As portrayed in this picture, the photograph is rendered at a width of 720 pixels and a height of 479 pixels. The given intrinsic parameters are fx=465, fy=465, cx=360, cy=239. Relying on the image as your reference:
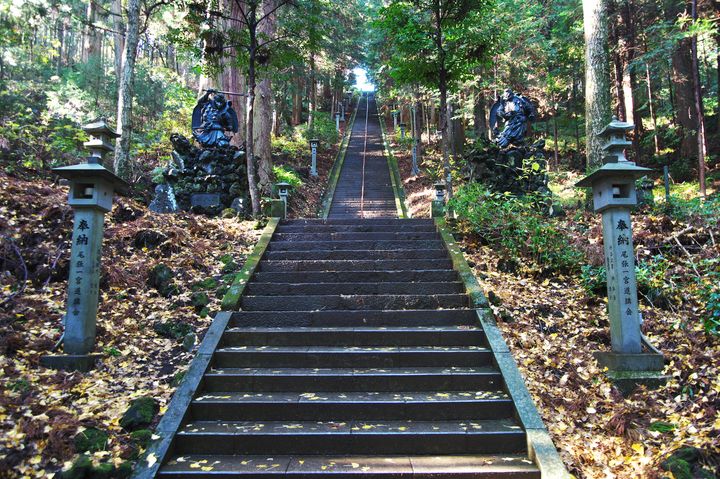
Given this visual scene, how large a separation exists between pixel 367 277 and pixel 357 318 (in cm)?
112

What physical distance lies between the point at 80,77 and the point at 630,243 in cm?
2083

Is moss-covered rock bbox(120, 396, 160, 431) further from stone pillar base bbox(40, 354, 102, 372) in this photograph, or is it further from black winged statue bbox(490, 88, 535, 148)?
black winged statue bbox(490, 88, 535, 148)

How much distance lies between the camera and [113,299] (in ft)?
21.3

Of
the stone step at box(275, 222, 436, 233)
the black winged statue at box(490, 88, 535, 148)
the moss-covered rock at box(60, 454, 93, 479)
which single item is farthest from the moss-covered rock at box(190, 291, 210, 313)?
the black winged statue at box(490, 88, 535, 148)

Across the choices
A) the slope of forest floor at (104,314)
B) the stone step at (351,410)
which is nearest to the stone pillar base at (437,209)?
the slope of forest floor at (104,314)

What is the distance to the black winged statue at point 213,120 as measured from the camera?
11961mm

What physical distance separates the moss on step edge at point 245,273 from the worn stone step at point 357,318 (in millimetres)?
254

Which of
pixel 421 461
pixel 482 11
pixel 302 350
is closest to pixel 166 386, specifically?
pixel 302 350

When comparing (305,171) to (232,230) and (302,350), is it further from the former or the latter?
(302,350)

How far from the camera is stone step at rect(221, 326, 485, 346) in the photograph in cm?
585

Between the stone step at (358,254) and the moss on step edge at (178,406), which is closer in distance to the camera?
the moss on step edge at (178,406)

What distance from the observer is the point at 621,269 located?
5.36m

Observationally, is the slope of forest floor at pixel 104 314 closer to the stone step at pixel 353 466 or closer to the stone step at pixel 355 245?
the stone step at pixel 353 466

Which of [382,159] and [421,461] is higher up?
[382,159]
